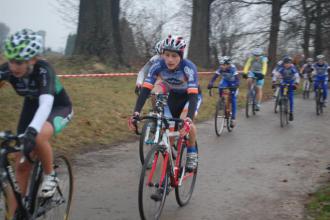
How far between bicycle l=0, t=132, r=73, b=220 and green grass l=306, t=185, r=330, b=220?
3.03 metres

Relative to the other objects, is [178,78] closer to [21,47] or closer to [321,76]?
[21,47]

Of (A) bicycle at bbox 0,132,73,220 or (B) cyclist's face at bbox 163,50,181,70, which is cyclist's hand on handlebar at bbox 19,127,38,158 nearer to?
(A) bicycle at bbox 0,132,73,220

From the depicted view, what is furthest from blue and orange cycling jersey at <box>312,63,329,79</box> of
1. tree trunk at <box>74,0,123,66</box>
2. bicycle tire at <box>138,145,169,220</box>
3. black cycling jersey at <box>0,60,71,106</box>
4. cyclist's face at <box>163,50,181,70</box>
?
black cycling jersey at <box>0,60,71,106</box>

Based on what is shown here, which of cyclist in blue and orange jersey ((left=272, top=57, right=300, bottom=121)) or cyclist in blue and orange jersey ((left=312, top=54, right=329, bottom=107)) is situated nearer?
cyclist in blue and orange jersey ((left=272, top=57, right=300, bottom=121))

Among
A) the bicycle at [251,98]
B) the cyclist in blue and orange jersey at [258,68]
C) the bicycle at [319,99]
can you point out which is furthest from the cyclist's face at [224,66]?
the bicycle at [319,99]

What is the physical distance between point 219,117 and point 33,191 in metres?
7.73

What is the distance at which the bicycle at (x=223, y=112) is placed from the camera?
11.7 meters

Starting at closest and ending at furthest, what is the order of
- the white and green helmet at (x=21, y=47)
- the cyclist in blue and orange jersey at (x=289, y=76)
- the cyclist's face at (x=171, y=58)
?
the white and green helmet at (x=21, y=47) → the cyclist's face at (x=171, y=58) → the cyclist in blue and orange jersey at (x=289, y=76)

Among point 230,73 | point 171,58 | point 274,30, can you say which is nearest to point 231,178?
point 171,58

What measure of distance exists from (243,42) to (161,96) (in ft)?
92.9

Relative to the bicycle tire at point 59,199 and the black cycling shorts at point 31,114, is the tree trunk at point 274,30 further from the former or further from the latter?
the black cycling shorts at point 31,114

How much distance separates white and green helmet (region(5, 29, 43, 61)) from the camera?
4223 millimetres

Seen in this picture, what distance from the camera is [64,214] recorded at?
16.6 feet

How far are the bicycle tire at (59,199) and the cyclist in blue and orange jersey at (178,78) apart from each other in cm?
99
